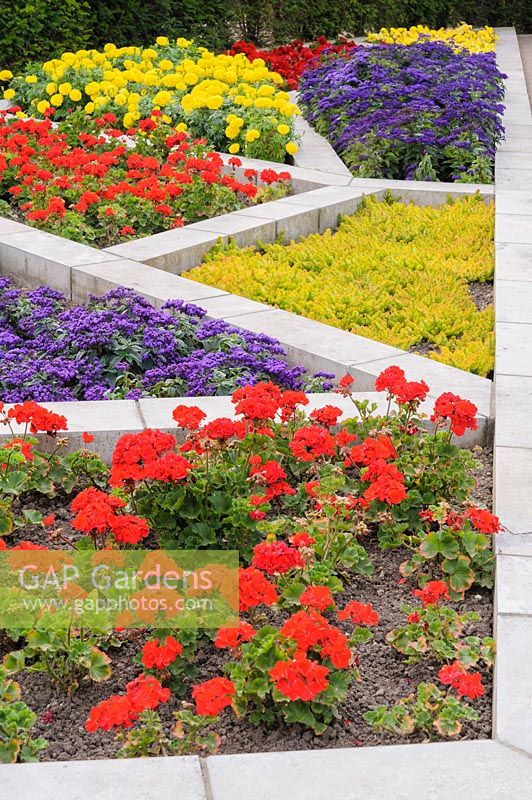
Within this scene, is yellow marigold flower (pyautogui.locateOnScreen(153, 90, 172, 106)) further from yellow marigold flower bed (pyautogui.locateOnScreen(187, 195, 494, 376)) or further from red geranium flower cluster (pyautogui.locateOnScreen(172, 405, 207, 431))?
red geranium flower cluster (pyautogui.locateOnScreen(172, 405, 207, 431))

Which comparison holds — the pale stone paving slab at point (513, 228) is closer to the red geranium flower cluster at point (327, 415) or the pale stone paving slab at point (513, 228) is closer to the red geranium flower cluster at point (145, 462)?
the red geranium flower cluster at point (327, 415)

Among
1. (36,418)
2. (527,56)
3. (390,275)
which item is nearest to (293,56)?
(527,56)

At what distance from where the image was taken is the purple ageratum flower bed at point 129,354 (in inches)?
190

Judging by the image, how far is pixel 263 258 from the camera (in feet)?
22.1

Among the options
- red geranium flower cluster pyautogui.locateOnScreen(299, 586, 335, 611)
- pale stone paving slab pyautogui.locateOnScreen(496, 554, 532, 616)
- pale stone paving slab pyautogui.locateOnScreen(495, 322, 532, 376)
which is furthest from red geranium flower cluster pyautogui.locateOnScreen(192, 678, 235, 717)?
pale stone paving slab pyautogui.locateOnScreen(495, 322, 532, 376)

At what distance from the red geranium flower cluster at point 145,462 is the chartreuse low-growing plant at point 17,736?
832 mm

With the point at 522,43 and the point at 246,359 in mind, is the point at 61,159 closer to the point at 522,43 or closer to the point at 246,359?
the point at 246,359

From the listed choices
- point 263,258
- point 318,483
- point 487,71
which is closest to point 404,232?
point 263,258

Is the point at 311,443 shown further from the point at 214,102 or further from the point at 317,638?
the point at 214,102

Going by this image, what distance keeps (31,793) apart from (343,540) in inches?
54.2

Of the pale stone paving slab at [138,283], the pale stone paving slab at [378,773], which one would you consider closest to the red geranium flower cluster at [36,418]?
the pale stone paving slab at [378,773]

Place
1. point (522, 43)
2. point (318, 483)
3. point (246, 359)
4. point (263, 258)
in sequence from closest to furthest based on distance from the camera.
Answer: point (318, 483) < point (246, 359) < point (263, 258) < point (522, 43)

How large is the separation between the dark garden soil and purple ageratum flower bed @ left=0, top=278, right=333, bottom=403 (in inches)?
65.6

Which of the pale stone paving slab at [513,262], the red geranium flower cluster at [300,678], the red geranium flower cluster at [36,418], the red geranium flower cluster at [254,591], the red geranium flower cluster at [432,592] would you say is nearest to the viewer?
the red geranium flower cluster at [300,678]
